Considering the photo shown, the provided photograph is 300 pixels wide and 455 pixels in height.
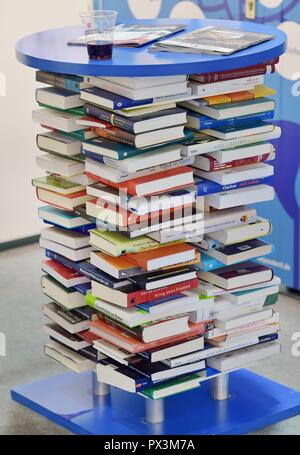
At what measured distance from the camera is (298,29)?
4031mm

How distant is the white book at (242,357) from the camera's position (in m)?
3.29

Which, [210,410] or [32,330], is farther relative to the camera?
[32,330]

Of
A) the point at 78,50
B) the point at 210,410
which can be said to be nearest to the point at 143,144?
the point at 78,50

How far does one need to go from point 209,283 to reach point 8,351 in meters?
1.00

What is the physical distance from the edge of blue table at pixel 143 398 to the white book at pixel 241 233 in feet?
1.66

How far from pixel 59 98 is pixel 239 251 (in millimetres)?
686

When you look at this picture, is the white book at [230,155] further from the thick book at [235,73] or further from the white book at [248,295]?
the white book at [248,295]

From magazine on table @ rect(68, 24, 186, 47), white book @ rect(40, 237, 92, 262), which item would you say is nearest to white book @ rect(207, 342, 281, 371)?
white book @ rect(40, 237, 92, 262)

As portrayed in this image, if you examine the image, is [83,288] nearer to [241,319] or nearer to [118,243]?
[118,243]

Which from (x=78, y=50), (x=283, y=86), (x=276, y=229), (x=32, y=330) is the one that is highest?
(x=78, y=50)

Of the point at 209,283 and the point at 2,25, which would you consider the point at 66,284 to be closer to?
the point at 209,283

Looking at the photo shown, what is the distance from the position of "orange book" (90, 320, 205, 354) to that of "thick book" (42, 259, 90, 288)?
0.13 meters

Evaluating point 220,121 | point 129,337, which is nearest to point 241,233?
point 220,121
